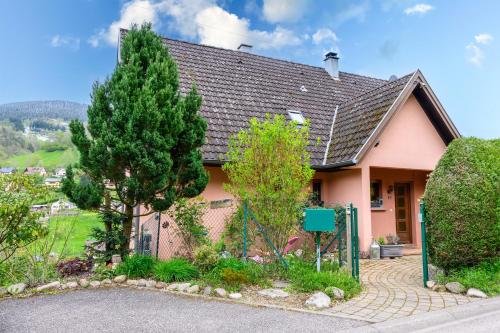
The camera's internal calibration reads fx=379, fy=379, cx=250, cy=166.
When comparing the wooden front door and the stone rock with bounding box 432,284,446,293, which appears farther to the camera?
the wooden front door

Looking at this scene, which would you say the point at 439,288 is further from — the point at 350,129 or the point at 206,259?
the point at 350,129

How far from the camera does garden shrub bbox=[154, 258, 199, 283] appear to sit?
24.9ft

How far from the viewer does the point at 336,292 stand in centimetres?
654

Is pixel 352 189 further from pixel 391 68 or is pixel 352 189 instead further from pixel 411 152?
pixel 391 68

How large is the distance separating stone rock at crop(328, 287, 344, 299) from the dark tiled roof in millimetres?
5275

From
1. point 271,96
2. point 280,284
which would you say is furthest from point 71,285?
point 271,96

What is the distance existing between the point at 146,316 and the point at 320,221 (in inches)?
147

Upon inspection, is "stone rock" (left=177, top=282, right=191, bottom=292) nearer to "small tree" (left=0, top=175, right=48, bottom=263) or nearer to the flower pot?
"small tree" (left=0, top=175, right=48, bottom=263)

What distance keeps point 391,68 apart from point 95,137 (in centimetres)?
1880

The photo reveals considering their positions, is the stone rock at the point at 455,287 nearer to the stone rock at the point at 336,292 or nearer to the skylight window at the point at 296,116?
the stone rock at the point at 336,292

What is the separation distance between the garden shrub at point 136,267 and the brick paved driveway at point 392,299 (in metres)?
3.93

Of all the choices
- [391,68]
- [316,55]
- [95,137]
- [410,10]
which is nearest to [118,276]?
[95,137]

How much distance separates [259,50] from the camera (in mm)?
19172

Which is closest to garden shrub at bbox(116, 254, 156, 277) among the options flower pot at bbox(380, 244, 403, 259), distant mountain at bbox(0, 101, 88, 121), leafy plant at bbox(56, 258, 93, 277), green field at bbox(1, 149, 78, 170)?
leafy plant at bbox(56, 258, 93, 277)
